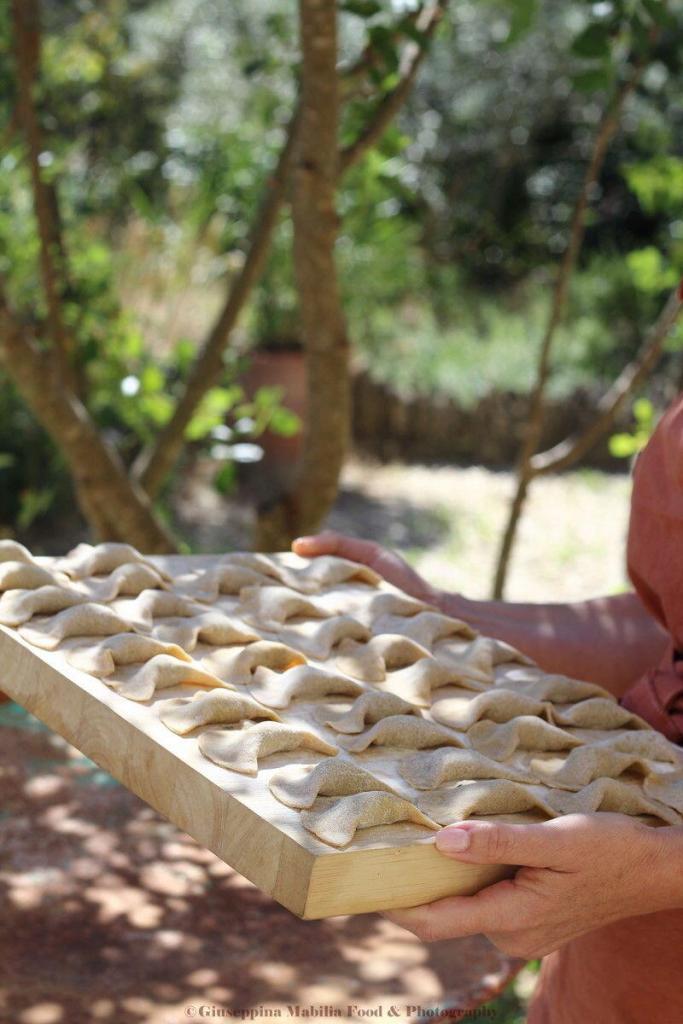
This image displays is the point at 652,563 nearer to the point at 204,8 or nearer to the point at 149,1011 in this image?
the point at 149,1011

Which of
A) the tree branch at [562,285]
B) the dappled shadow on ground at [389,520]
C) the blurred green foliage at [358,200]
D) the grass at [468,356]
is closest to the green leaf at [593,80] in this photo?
the blurred green foliage at [358,200]

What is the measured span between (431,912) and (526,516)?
736 centimetres

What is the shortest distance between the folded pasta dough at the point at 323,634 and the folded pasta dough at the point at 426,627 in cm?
6

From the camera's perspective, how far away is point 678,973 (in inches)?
58.9

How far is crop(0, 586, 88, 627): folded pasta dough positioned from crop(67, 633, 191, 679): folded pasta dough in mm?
91

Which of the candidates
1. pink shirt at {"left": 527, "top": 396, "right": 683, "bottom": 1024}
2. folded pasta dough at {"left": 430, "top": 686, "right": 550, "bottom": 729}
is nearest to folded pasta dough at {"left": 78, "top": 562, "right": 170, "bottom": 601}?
folded pasta dough at {"left": 430, "top": 686, "right": 550, "bottom": 729}

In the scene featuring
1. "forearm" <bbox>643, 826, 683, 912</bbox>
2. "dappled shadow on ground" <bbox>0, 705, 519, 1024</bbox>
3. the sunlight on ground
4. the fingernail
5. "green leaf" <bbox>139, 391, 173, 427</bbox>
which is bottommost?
the sunlight on ground

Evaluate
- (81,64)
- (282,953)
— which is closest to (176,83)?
(81,64)

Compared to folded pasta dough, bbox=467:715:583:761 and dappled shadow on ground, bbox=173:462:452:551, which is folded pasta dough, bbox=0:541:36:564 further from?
dappled shadow on ground, bbox=173:462:452:551

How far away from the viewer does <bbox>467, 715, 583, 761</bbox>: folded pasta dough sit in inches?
52.4

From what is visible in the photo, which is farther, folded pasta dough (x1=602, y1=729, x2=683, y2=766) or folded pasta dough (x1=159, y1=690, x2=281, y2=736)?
folded pasta dough (x1=602, y1=729, x2=683, y2=766)

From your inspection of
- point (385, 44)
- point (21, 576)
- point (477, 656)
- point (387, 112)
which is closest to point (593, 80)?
point (385, 44)

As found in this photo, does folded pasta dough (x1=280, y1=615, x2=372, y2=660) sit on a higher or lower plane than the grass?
higher

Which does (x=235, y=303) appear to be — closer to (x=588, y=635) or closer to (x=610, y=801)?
(x=588, y=635)
